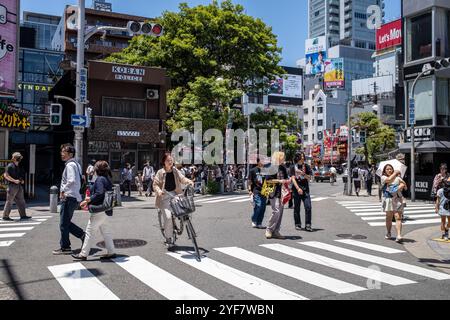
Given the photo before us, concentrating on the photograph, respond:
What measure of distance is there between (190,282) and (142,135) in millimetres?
21799

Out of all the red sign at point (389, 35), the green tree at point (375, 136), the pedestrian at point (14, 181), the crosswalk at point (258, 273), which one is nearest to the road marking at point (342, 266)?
the crosswalk at point (258, 273)

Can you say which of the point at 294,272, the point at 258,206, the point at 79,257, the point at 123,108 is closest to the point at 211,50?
the point at 123,108

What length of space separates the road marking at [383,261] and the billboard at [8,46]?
16.8m

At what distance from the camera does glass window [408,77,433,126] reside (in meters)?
21.9

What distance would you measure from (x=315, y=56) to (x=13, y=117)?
10875 centimetres

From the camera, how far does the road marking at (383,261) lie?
22.3 feet

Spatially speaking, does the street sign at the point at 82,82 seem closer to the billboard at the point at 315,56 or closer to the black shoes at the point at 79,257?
the black shoes at the point at 79,257

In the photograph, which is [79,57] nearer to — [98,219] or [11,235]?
[11,235]

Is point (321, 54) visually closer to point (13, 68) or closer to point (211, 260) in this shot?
point (13, 68)

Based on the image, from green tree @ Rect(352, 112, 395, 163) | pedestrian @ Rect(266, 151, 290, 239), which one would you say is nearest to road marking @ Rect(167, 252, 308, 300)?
pedestrian @ Rect(266, 151, 290, 239)

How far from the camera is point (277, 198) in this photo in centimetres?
962

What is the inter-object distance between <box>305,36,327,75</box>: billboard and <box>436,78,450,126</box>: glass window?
3731 inches
